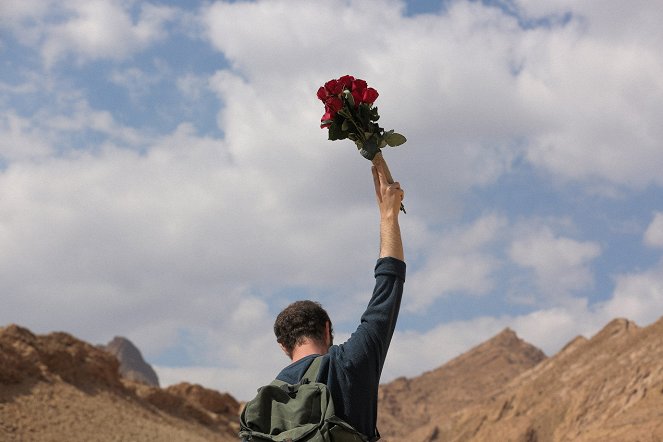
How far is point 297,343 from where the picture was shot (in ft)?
12.3

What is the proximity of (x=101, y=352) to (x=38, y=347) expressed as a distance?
4.82 metres

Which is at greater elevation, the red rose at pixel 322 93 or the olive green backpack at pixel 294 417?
the red rose at pixel 322 93

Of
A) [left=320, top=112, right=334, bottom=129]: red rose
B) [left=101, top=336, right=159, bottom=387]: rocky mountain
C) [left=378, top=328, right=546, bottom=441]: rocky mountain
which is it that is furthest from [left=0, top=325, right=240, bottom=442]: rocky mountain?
[left=101, top=336, right=159, bottom=387]: rocky mountain

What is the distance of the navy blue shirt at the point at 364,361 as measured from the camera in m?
3.45

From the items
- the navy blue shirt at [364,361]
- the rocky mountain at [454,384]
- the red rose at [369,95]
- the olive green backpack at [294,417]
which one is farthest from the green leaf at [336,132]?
the rocky mountain at [454,384]

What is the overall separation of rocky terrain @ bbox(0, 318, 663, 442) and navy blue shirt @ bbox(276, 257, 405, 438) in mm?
31363

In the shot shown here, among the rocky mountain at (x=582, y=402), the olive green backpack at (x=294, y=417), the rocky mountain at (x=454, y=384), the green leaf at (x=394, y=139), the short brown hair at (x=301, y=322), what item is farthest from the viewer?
the rocky mountain at (x=454, y=384)

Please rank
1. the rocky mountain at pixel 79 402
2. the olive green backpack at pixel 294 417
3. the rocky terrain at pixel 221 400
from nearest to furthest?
1. the olive green backpack at pixel 294 417
2. the rocky mountain at pixel 79 402
3. the rocky terrain at pixel 221 400

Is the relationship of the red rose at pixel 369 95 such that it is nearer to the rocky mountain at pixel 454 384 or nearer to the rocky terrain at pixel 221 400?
the rocky terrain at pixel 221 400

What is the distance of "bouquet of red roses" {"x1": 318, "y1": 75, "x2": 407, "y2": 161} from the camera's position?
4.00 metres

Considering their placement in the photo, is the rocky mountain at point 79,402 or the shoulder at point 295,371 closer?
the shoulder at point 295,371

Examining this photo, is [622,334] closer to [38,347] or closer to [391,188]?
[38,347]

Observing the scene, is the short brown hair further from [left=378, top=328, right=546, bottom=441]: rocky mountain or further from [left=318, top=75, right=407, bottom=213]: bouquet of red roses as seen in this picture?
[left=378, top=328, right=546, bottom=441]: rocky mountain

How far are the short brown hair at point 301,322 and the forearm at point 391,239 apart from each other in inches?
14.8
